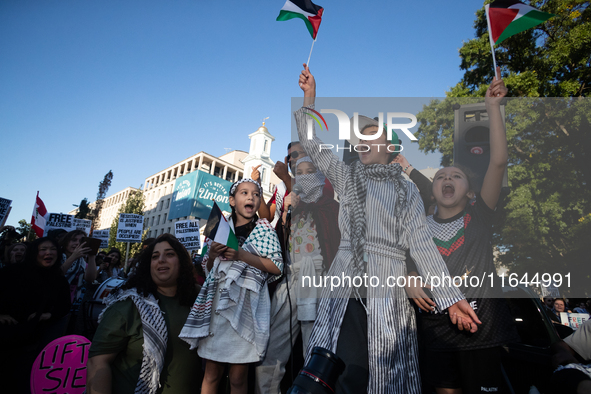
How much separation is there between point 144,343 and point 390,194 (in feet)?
6.55

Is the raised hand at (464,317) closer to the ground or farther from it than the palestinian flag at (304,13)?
closer to the ground

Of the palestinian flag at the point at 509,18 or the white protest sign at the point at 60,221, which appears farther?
the white protest sign at the point at 60,221

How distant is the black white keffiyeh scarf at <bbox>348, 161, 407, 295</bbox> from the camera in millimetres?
2160

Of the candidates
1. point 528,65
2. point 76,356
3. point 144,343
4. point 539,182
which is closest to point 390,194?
point 144,343

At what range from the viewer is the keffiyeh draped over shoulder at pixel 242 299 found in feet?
7.20

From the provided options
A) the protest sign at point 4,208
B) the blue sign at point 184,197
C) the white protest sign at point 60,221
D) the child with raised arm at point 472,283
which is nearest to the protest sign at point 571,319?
the child with raised arm at point 472,283

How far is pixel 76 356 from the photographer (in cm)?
277

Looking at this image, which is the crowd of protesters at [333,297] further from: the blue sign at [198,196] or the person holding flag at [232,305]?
the blue sign at [198,196]

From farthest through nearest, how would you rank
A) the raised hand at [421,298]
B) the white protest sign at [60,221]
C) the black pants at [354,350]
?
the white protest sign at [60,221] < the raised hand at [421,298] < the black pants at [354,350]

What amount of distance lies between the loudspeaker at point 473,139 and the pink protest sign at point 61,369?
3.39 metres

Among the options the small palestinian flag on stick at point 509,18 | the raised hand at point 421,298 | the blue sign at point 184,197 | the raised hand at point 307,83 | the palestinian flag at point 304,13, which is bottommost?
the raised hand at point 421,298

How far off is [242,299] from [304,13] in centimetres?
246

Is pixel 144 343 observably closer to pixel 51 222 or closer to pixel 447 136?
pixel 447 136

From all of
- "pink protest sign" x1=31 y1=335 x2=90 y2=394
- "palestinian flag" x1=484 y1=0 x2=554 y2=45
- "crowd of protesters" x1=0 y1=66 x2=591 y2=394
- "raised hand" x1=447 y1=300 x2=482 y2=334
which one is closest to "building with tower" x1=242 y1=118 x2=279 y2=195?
"pink protest sign" x1=31 y1=335 x2=90 y2=394
